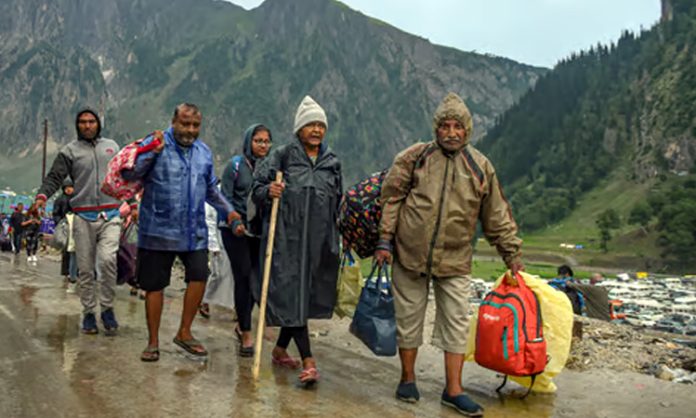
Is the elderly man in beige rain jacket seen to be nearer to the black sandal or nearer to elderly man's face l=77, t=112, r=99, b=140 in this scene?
elderly man's face l=77, t=112, r=99, b=140

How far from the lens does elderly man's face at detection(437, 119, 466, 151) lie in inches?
158

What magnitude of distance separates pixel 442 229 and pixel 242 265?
6.75 feet

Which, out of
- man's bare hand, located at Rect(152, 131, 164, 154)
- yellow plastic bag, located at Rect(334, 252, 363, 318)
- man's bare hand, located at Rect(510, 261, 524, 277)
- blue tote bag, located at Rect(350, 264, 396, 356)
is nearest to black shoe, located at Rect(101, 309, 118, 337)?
man's bare hand, located at Rect(152, 131, 164, 154)

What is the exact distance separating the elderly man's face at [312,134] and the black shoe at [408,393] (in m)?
1.81

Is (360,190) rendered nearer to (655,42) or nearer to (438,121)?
(438,121)

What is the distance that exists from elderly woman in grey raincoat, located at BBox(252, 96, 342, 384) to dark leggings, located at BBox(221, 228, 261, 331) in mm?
845

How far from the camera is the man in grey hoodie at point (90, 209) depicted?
5570 millimetres

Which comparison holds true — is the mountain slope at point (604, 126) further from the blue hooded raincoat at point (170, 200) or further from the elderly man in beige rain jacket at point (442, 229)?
the blue hooded raincoat at point (170, 200)

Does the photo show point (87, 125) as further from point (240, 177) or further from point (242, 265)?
point (242, 265)

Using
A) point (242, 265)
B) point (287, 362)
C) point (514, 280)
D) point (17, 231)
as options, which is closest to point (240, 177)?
point (242, 265)

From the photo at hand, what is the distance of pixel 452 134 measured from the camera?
13.2 feet

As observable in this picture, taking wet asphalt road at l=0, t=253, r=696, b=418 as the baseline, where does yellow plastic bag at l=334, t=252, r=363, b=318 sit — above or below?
above

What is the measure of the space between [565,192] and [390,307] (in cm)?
13363

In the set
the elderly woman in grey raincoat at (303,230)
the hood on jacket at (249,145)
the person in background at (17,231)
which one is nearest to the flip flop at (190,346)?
the elderly woman in grey raincoat at (303,230)
